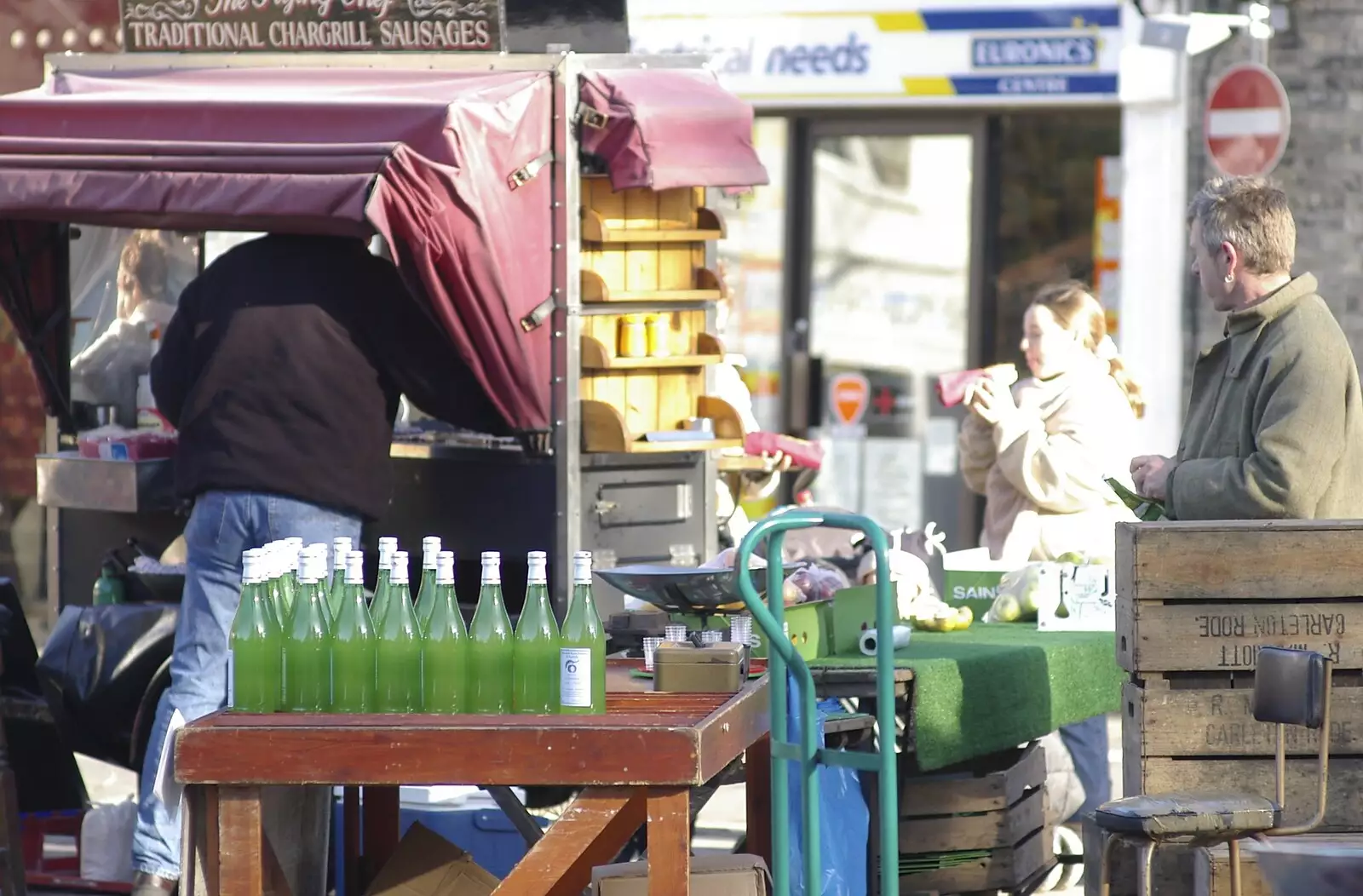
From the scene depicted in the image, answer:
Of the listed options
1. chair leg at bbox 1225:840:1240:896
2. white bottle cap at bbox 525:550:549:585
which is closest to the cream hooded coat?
chair leg at bbox 1225:840:1240:896

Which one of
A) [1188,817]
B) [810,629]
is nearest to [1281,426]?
[1188,817]

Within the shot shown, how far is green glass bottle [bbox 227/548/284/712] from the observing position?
4.49 meters

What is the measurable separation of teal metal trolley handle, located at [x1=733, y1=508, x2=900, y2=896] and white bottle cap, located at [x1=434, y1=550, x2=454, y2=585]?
614 mm

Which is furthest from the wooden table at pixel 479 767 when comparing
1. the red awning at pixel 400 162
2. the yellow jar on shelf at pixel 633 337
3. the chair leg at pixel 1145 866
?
the yellow jar on shelf at pixel 633 337

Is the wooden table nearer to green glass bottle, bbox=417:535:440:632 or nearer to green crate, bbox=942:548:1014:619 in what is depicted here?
green glass bottle, bbox=417:535:440:632

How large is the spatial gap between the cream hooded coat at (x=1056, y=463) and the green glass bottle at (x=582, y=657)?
299 cm

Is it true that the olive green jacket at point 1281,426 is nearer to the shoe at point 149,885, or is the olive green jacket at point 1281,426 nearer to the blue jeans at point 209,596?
the blue jeans at point 209,596

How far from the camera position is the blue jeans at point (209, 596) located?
235 inches

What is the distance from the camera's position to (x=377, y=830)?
18.1 feet

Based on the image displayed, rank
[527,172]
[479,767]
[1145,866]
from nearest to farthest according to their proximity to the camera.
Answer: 1. [479,767]
2. [1145,866]
3. [527,172]

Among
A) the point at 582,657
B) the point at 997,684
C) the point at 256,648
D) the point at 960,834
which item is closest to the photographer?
the point at 582,657

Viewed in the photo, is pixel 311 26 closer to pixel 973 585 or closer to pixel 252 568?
pixel 973 585

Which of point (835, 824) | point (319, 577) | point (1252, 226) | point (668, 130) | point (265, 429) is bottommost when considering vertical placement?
point (835, 824)

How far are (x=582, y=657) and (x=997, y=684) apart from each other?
170 cm
